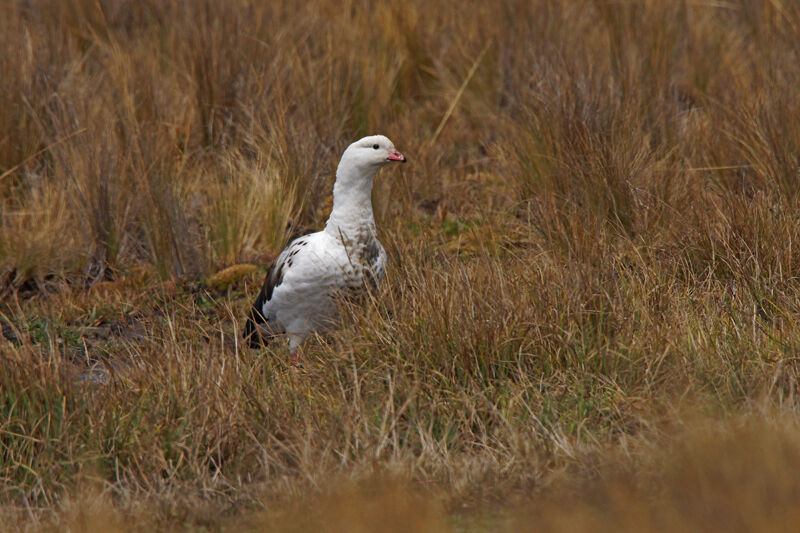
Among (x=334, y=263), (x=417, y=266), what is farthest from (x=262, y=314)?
(x=417, y=266)

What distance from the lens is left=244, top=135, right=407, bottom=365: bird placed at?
5.05 metres

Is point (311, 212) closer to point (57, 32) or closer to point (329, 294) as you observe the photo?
point (329, 294)

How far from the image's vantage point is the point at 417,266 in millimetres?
5508

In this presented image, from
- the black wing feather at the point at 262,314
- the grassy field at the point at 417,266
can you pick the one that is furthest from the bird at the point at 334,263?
the grassy field at the point at 417,266

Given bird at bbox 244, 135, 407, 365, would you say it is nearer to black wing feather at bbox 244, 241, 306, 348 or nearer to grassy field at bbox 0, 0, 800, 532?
black wing feather at bbox 244, 241, 306, 348

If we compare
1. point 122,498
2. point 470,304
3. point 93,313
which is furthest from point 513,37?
point 122,498

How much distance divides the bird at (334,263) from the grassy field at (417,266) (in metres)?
0.22

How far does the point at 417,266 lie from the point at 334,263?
0.61 meters

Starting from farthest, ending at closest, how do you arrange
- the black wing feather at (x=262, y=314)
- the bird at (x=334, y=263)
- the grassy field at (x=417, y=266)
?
the black wing feather at (x=262, y=314) → the bird at (x=334, y=263) → the grassy field at (x=417, y=266)

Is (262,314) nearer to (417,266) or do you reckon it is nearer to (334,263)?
(334,263)

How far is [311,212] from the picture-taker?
7.35 m

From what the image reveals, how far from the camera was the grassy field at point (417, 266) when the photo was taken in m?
3.68

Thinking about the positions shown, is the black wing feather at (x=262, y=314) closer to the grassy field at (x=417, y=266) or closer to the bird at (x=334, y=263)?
the bird at (x=334, y=263)

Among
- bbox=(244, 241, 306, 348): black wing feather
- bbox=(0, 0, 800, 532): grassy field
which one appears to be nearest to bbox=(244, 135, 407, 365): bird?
bbox=(244, 241, 306, 348): black wing feather
